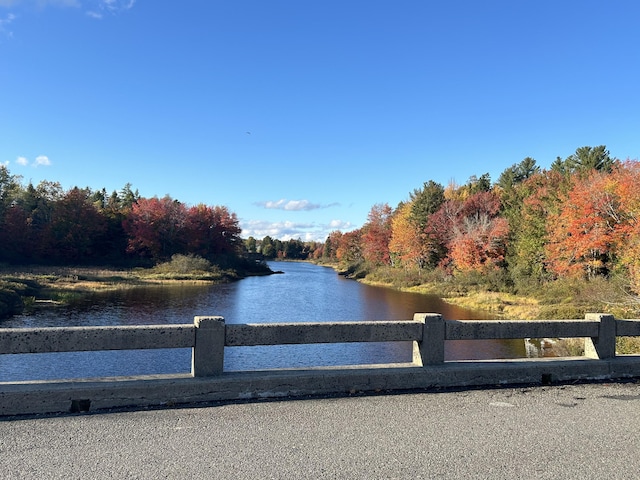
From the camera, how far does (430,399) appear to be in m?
5.57

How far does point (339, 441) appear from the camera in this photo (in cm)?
425

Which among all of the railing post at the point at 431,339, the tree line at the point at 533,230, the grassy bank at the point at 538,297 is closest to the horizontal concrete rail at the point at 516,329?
the railing post at the point at 431,339

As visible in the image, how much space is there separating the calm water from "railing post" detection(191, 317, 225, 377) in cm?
895

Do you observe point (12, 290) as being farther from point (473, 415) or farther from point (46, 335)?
point (473, 415)

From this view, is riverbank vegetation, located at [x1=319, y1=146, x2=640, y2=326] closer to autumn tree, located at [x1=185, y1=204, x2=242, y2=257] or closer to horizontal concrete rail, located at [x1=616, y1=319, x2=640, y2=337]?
horizontal concrete rail, located at [x1=616, y1=319, x2=640, y2=337]

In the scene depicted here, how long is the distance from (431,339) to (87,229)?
243 feet

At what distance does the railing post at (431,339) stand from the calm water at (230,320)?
349 inches

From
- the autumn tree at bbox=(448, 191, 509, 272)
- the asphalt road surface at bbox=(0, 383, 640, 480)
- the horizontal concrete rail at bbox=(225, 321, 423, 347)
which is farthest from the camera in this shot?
the autumn tree at bbox=(448, 191, 509, 272)

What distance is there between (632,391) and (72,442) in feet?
21.3

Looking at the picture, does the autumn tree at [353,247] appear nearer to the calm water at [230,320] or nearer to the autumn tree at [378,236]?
the autumn tree at [378,236]

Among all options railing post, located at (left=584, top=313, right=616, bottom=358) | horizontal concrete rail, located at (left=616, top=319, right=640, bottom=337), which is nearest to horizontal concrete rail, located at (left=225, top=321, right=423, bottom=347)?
railing post, located at (left=584, top=313, right=616, bottom=358)

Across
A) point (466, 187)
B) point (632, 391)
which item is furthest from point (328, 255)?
point (632, 391)

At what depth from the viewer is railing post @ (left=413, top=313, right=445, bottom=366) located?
615 cm

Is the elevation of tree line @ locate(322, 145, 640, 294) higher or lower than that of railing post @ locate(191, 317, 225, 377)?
higher
